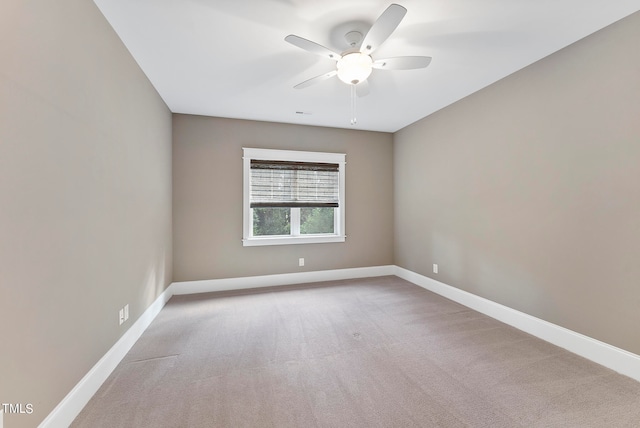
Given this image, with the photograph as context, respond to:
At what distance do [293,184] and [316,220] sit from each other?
735mm

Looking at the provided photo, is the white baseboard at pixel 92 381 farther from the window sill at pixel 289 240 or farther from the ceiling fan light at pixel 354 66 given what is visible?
the ceiling fan light at pixel 354 66

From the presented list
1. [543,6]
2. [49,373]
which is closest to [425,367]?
[49,373]

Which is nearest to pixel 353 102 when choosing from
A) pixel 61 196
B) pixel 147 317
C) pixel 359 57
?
pixel 359 57

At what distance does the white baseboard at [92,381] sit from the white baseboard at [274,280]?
1.12 meters

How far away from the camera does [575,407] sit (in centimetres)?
165

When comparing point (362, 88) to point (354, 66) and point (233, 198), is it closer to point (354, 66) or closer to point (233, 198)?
point (354, 66)

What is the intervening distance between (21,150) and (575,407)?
3326 mm

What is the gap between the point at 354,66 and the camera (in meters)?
2.10

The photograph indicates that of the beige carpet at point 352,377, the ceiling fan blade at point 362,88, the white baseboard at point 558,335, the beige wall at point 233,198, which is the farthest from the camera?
the beige wall at point 233,198

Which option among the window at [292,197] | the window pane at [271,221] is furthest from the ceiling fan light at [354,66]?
the window pane at [271,221]

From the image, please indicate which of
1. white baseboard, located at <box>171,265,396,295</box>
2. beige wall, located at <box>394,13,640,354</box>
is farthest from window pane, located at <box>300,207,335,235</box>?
beige wall, located at <box>394,13,640,354</box>

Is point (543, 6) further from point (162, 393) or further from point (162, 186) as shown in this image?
point (162, 186)

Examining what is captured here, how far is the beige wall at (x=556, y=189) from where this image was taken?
1979 mm

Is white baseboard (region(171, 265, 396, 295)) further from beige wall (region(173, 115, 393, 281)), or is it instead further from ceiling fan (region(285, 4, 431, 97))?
ceiling fan (region(285, 4, 431, 97))
